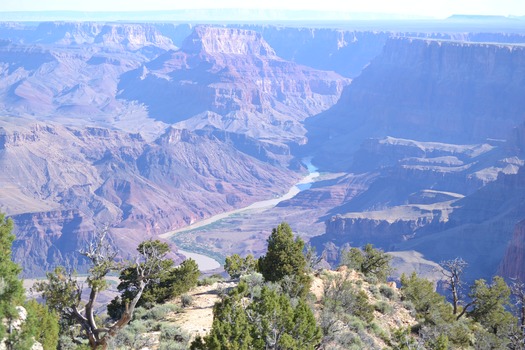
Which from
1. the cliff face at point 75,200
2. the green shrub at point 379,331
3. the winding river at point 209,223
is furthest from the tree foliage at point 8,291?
the cliff face at point 75,200

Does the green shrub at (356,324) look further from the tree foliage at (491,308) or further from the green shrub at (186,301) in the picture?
the tree foliage at (491,308)

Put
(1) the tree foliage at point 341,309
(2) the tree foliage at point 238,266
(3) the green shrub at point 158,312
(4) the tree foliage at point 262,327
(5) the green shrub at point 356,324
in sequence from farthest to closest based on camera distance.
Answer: (2) the tree foliage at point 238,266 → (3) the green shrub at point 158,312 → (5) the green shrub at point 356,324 → (1) the tree foliage at point 341,309 → (4) the tree foliage at point 262,327

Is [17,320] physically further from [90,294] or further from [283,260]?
[283,260]

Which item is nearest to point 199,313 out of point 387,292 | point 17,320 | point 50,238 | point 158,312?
point 158,312

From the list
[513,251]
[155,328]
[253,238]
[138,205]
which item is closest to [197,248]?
[253,238]

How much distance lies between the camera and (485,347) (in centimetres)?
3092

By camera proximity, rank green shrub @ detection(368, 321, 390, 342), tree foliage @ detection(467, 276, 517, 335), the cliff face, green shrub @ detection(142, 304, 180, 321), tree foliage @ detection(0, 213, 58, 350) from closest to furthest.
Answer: tree foliage @ detection(0, 213, 58, 350) < green shrub @ detection(368, 321, 390, 342) < green shrub @ detection(142, 304, 180, 321) < tree foliage @ detection(467, 276, 517, 335) < the cliff face

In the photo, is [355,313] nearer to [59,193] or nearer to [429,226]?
[429,226]

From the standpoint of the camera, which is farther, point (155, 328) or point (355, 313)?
point (355, 313)

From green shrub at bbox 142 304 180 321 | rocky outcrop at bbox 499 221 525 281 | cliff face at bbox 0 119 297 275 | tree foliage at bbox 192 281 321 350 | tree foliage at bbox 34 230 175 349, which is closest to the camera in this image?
tree foliage at bbox 192 281 321 350

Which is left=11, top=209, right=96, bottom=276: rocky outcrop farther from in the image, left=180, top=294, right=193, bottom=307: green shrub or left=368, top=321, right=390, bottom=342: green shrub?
left=368, top=321, right=390, bottom=342: green shrub

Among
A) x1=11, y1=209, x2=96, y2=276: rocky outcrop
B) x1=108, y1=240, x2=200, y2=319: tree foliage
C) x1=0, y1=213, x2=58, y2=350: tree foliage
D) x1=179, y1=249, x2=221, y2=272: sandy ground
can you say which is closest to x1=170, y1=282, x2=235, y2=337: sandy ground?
x1=108, y1=240, x2=200, y2=319: tree foliage

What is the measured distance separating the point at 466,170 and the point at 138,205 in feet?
292

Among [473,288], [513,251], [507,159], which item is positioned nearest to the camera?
[473,288]
